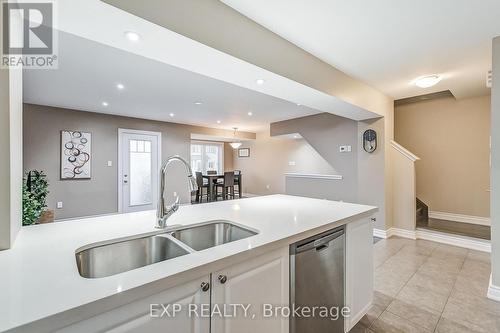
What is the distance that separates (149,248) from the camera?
4.14ft

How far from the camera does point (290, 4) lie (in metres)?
1.70

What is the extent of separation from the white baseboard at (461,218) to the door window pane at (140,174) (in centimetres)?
665

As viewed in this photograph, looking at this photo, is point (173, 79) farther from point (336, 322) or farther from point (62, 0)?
point (336, 322)

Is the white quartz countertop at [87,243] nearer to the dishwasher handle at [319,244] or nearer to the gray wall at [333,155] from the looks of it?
the dishwasher handle at [319,244]

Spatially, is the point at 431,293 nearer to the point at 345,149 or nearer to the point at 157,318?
the point at 157,318

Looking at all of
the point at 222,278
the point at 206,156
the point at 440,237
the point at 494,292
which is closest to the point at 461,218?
the point at 440,237

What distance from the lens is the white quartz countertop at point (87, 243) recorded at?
631mm

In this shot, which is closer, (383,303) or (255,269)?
(255,269)

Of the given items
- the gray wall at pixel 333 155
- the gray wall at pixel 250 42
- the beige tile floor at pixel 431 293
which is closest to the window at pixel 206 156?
the gray wall at pixel 333 155

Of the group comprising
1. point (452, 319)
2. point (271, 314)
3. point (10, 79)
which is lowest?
point (452, 319)

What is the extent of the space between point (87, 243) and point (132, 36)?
135cm

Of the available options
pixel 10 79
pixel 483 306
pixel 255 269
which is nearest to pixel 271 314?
pixel 255 269

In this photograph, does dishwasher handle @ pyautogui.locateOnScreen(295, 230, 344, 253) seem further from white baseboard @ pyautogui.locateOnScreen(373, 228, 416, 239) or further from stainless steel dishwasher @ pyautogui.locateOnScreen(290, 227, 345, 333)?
white baseboard @ pyautogui.locateOnScreen(373, 228, 416, 239)

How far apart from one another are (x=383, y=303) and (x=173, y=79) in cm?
360
